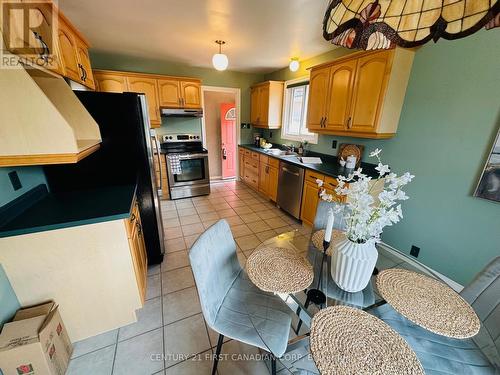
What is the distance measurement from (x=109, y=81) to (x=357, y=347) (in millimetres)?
4548

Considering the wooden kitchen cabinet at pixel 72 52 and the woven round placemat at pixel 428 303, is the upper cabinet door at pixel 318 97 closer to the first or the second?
the woven round placemat at pixel 428 303

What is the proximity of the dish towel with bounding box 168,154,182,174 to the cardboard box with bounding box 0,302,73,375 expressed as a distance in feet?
9.28

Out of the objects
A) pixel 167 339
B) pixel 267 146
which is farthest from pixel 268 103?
pixel 167 339

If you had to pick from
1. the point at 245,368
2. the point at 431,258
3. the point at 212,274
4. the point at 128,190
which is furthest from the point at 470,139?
the point at 128,190

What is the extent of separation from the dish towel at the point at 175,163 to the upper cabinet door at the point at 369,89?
3.00 metres

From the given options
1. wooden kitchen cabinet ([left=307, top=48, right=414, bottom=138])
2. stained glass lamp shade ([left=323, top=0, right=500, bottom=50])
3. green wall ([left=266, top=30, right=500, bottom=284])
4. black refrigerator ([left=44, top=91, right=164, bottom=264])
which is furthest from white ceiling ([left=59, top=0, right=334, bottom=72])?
stained glass lamp shade ([left=323, top=0, right=500, bottom=50])

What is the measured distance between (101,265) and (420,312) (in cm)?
182

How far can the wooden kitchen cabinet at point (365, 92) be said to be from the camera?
6.70ft

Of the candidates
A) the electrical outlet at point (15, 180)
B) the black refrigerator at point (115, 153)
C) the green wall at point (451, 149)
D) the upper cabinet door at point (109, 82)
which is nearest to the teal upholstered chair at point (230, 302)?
the black refrigerator at point (115, 153)

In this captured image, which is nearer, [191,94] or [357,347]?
[357,347]

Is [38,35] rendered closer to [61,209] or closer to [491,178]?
[61,209]

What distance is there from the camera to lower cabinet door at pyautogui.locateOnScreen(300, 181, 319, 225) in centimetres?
277

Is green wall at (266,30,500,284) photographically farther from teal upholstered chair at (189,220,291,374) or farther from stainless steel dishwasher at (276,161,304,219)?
teal upholstered chair at (189,220,291,374)

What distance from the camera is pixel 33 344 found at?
1021 mm
